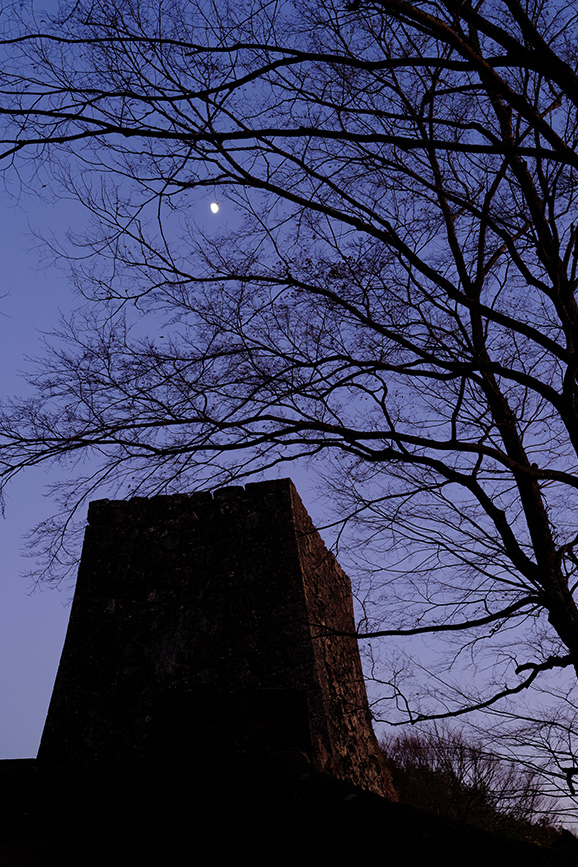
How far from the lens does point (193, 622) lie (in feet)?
17.0

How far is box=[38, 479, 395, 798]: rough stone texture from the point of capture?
4879 millimetres

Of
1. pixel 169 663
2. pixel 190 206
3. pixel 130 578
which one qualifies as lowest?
pixel 169 663

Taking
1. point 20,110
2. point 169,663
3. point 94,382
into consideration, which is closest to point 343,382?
point 94,382

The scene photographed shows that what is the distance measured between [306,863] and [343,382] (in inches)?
105

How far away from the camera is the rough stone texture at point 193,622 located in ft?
16.0

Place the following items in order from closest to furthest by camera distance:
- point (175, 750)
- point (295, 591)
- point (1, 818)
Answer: point (175, 750) < point (1, 818) < point (295, 591)

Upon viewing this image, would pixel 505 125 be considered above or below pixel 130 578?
above

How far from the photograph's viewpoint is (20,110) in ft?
→ 9.97

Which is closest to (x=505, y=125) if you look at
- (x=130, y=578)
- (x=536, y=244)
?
(x=536, y=244)

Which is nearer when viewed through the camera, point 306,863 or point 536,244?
point 306,863

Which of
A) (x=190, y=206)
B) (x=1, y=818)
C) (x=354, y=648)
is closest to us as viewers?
(x=1, y=818)

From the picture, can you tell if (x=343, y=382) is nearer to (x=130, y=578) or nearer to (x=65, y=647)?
(x=130, y=578)

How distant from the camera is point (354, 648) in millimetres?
7039

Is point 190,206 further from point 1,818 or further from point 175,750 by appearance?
point 1,818
